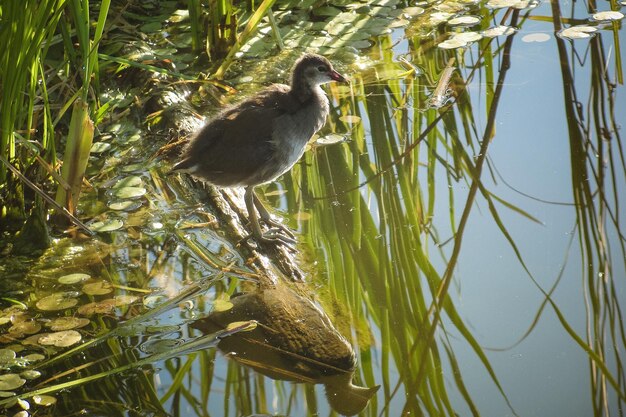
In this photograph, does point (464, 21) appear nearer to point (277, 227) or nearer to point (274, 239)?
point (277, 227)

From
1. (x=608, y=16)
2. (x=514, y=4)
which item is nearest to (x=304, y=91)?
(x=514, y=4)

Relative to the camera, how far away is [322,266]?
3643 millimetres

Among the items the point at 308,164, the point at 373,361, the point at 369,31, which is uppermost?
the point at 369,31

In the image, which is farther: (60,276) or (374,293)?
(60,276)

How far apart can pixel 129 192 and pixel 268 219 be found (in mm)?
738

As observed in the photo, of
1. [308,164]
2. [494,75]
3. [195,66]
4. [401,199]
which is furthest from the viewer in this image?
[195,66]

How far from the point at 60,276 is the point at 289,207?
1.11 m

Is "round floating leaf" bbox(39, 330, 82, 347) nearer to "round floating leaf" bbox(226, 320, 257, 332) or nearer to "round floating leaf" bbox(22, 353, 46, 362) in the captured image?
"round floating leaf" bbox(22, 353, 46, 362)

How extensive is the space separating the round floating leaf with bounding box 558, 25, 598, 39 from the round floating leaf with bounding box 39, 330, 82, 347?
3425mm

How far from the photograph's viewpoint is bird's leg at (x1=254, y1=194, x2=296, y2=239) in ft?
12.8

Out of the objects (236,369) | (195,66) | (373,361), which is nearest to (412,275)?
(373,361)

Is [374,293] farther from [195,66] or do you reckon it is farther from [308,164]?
[195,66]

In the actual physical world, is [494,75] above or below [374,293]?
above

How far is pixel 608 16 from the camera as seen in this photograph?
5.33 metres
